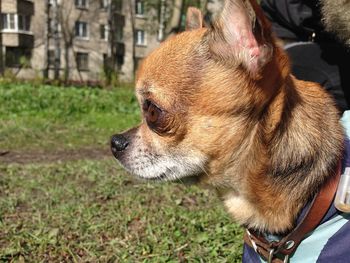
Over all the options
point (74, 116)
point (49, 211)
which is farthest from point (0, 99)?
point (49, 211)

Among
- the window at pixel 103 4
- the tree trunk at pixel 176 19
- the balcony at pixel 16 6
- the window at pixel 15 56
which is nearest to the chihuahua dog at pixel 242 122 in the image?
the tree trunk at pixel 176 19

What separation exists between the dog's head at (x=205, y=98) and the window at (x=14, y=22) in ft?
106

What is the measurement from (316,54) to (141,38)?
132ft

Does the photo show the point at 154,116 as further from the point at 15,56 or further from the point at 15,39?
the point at 15,39

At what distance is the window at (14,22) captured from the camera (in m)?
32.4

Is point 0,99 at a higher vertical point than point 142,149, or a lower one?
lower

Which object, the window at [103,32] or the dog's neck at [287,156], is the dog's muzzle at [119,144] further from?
the window at [103,32]

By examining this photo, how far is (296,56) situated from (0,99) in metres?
8.78

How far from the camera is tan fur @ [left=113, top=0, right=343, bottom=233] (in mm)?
2072

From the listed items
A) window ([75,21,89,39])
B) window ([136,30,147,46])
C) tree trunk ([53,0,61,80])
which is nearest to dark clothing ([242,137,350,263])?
tree trunk ([53,0,61,80])

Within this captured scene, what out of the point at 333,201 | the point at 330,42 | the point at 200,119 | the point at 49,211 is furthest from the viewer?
the point at 49,211

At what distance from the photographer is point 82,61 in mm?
38312

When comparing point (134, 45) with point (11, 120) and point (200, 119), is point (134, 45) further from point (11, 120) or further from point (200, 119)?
Answer: point (200, 119)

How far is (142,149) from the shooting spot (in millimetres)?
2410
